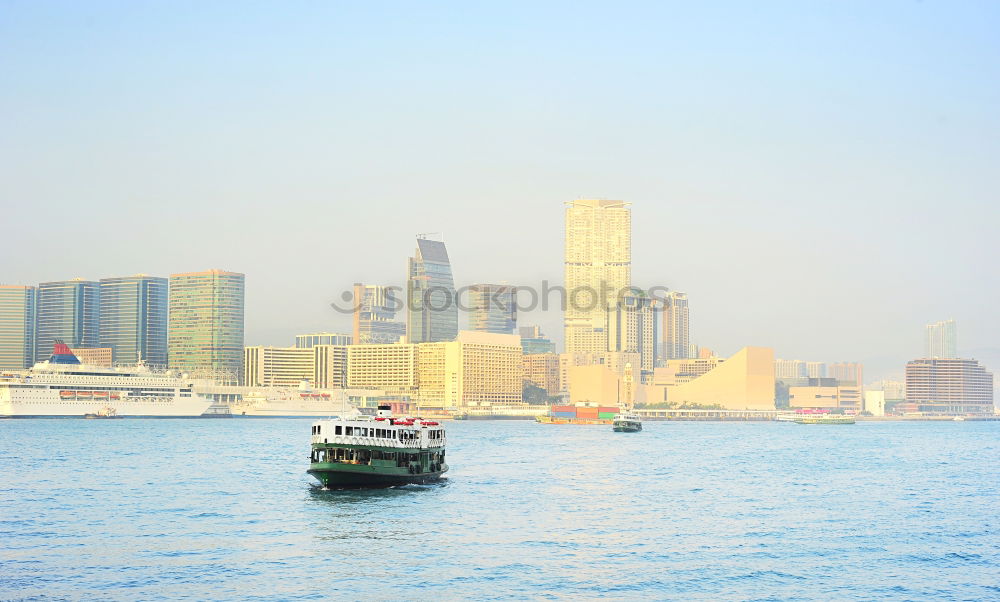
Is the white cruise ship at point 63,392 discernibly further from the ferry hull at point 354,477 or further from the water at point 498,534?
the ferry hull at point 354,477

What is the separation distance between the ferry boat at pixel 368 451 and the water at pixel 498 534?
1027 mm

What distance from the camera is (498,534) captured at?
42781mm

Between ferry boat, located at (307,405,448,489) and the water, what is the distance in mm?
1027

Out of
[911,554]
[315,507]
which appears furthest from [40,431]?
[911,554]

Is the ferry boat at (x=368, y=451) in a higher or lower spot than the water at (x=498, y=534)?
higher

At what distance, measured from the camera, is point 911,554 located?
131 ft

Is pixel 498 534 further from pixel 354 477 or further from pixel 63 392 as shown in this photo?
pixel 63 392

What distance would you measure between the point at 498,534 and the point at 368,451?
50.3ft

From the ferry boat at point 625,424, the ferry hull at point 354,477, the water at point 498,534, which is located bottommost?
the ferry boat at point 625,424

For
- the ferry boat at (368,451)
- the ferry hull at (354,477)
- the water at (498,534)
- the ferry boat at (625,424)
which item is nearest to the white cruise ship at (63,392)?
the ferry boat at (625,424)

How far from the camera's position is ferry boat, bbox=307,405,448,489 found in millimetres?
55241

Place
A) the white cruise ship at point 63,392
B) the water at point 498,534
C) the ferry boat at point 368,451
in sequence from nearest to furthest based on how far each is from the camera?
1. the water at point 498,534
2. the ferry boat at point 368,451
3. the white cruise ship at point 63,392

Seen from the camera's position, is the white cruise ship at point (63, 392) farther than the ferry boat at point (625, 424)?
Yes

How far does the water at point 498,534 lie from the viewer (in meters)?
32.8
